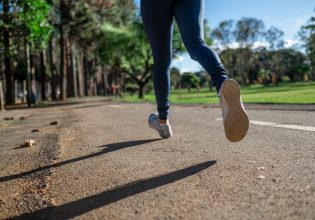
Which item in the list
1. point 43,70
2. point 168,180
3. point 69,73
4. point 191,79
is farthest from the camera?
point 191,79

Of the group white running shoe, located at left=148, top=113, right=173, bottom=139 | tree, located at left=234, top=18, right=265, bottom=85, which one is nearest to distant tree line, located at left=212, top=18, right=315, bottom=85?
tree, located at left=234, top=18, right=265, bottom=85

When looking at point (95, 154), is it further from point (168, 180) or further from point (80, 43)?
point (80, 43)

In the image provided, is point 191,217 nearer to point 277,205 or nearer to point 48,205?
point 277,205

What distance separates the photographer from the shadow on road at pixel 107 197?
179 cm

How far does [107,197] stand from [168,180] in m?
0.37

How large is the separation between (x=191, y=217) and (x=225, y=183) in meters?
0.50

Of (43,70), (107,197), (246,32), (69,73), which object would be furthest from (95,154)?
(246,32)

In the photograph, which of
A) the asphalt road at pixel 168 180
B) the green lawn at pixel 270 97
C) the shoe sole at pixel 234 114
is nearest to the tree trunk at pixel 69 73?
the green lawn at pixel 270 97

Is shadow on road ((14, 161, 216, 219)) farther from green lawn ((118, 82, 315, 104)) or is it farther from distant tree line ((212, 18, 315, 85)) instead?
distant tree line ((212, 18, 315, 85))

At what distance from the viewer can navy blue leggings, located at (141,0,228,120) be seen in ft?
9.66

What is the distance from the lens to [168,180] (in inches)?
87.5

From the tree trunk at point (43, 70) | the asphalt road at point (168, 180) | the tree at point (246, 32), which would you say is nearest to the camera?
the asphalt road at point (168, 180)

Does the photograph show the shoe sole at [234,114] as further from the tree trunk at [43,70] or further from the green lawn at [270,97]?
the tree trunk at [43,70]

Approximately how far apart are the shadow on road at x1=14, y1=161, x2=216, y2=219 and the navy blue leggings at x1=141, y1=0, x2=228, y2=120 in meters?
0.79
